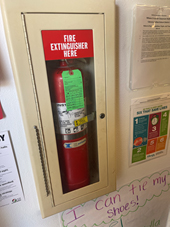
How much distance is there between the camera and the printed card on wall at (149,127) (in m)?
0.84

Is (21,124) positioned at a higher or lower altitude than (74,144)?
higher

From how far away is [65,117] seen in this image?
61 centimetres

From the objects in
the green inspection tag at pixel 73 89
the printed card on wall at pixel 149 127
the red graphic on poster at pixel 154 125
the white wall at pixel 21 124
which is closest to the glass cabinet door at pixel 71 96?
the green inspection tag at pixel 73 89

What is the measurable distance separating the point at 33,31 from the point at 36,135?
1.13 ft

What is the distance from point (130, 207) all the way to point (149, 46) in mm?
987

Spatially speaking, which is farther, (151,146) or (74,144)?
(151,146)

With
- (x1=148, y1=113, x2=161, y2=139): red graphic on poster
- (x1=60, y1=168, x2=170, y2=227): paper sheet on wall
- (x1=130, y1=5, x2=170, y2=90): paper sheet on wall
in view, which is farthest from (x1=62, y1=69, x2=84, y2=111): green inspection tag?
(x1=60, y1=168, x2=170, y2=227): paper sheet on wall

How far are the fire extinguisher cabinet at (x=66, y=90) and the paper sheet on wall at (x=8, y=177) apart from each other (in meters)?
0.13

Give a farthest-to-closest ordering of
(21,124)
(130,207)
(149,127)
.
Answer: (130,207), (149,127), (21,124)

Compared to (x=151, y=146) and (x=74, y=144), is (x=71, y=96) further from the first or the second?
(x=151, y=146)

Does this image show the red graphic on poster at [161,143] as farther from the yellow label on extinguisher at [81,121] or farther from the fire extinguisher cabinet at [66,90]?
the yellow label on extinguisher at [81,121]

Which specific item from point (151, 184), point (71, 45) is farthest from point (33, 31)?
point (151, 184)

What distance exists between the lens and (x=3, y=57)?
57cm

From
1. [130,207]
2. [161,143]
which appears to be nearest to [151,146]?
[161,143]
